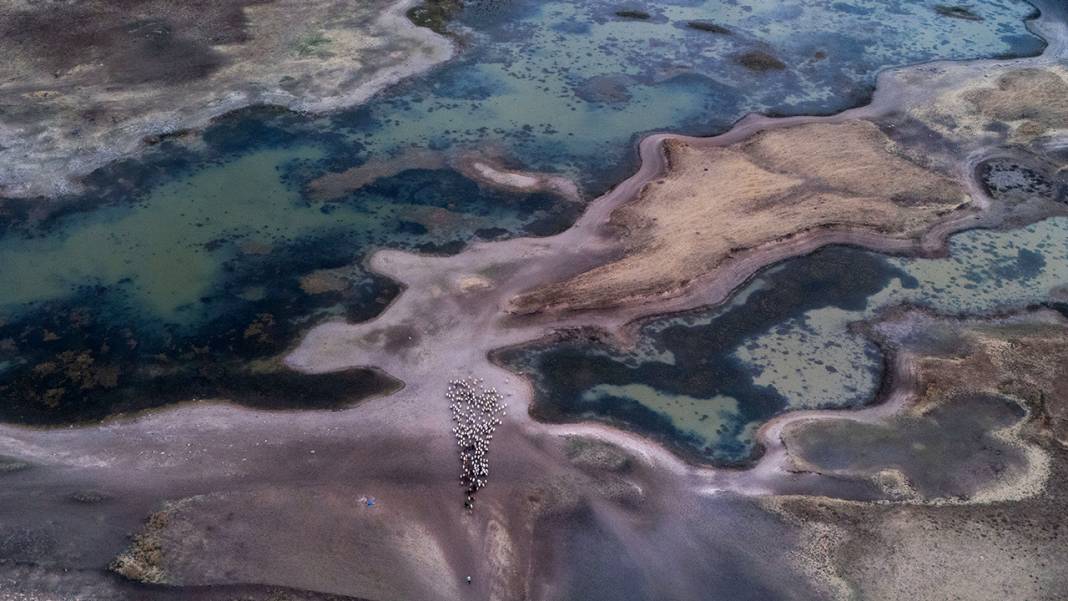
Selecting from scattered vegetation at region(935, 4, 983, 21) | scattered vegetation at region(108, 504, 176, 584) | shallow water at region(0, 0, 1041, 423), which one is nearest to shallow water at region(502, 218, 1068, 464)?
shallow water at region(0, 0, 1041, 423)

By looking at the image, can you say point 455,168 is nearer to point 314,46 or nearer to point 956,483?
point 314,46

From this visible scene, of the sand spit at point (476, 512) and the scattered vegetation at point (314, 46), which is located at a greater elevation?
the scattered vegetation at point (314, 46)

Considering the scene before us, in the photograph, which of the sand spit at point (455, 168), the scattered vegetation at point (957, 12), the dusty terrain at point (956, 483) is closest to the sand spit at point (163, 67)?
the sand spit at point (455, 168)

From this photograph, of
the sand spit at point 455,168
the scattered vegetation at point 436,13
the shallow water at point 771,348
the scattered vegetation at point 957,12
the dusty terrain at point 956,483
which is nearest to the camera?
the dusty terrain at point 956,483

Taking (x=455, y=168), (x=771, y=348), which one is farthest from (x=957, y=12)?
(x=455, y=168)

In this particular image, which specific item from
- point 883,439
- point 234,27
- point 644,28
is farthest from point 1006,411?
point 234,27

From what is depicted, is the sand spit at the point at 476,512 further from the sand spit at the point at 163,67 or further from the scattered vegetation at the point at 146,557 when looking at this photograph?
the sand spit at the point at 163,67

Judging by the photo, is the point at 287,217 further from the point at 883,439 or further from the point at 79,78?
the point at 883,439
